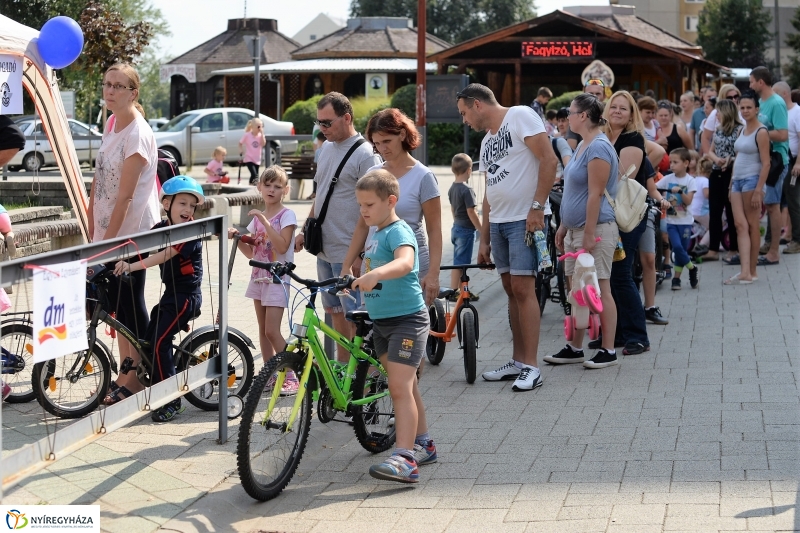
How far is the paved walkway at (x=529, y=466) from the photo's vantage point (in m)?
4.86

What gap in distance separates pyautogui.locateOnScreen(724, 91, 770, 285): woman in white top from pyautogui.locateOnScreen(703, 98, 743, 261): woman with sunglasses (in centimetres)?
59

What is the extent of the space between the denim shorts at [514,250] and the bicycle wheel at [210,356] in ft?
5.99

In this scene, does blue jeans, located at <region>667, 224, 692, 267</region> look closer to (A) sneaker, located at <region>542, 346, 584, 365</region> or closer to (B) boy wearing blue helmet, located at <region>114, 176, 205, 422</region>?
(A) sneaker, located at <region>542, 346, 584, 365</region>

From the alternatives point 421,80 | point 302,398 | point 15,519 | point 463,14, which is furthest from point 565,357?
point 463,14

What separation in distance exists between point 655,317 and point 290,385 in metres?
5.38

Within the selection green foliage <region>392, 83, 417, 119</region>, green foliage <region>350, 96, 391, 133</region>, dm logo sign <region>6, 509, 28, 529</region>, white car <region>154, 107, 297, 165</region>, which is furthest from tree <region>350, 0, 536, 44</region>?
dm logo sign <region>6, 509, 28, 529</region>

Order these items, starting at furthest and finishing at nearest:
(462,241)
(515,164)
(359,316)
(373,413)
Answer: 1. (462,241)
2. (515,164)
3. (373,413)
4. (359,316)

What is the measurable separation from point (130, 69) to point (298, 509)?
302 centimetres

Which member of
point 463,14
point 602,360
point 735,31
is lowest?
point 602,360

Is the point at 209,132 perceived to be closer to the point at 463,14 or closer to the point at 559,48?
the point at 559,48

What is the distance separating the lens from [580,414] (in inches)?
263

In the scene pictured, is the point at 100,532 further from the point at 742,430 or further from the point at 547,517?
the point at 742,430

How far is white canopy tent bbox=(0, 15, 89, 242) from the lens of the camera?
9305 millimetres

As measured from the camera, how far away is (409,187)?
6.33m
